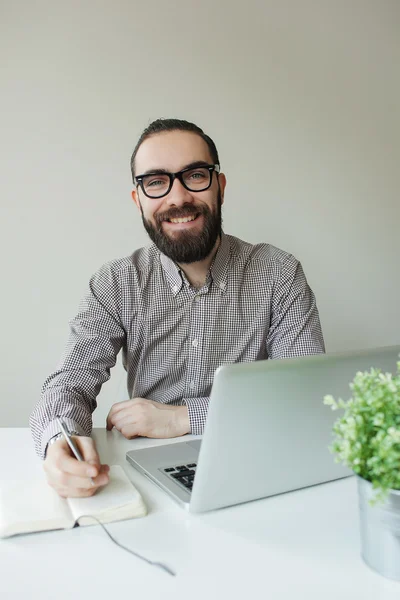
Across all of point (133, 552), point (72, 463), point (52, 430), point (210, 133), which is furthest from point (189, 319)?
point (210, 133)

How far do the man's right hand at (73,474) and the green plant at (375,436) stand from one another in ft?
1.31

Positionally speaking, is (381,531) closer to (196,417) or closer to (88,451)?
(88,451)

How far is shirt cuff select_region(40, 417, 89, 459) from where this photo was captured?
0.98 meters

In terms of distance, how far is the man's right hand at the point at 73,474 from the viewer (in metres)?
0.80

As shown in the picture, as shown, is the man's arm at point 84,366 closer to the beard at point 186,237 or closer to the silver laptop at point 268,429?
the beard at point 186,237

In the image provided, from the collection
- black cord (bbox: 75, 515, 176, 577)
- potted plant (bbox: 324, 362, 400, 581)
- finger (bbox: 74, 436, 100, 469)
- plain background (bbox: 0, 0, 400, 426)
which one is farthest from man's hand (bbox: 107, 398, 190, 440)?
plain background (bbox: 0, 0, 400, 426)

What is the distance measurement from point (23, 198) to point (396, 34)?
6.77ft

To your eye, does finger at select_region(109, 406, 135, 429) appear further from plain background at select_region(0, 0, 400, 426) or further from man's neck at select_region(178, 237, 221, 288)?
plain background at select_region(0, 0, 400, 426)

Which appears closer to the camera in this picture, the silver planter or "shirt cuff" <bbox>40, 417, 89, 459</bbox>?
the silver planter

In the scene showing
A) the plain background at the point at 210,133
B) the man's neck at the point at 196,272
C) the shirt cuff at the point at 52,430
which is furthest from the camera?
the plain background at the point at 210,133

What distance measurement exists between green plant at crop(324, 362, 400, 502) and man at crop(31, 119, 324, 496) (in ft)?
2.94

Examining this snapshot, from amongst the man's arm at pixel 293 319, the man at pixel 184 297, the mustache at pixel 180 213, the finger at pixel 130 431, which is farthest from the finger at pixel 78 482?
the mustache at pixel 180 213

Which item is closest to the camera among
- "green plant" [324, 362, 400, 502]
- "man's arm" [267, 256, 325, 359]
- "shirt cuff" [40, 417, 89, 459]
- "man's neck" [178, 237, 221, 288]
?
"green plant" [324, 362, 400, 502]

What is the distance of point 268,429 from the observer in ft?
2.48
